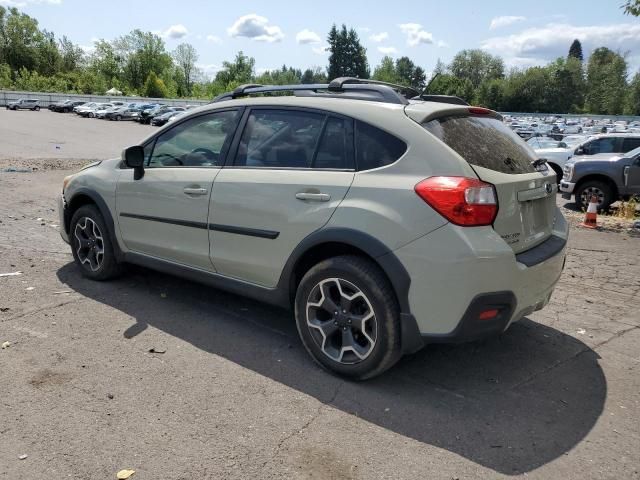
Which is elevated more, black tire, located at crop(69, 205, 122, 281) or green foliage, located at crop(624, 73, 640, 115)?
green foliage, located at crop(624, 73, 640, 115)

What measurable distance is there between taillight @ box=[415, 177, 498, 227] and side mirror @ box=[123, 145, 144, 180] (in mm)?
2564

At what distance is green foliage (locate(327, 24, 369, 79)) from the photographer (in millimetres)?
112875

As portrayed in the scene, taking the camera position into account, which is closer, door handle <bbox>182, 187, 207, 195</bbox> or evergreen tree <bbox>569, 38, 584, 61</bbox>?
door handle <bbox>182, 187, 207, 195</bbox>

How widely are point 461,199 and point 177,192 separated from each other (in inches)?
90.5

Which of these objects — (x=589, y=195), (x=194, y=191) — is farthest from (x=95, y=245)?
(x=589, y=195)

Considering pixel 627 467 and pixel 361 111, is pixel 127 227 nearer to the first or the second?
pixel 361 111

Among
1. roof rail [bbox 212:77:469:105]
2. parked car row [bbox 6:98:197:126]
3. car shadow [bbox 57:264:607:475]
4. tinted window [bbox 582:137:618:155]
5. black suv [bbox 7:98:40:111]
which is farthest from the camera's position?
black suv [bbox 7:98:40:111]

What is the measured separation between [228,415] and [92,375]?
3.33 ft

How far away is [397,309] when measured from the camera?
10.7ft

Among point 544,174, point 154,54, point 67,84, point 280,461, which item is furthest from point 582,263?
point 154,54

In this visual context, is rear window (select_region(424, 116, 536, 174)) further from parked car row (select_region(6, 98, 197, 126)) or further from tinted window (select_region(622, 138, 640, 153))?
parked car row (select_region(6, 98, 197, 126))

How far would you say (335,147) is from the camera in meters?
3.61

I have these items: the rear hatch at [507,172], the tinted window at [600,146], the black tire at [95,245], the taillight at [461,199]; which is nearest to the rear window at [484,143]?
the rear hatch at [507,172]

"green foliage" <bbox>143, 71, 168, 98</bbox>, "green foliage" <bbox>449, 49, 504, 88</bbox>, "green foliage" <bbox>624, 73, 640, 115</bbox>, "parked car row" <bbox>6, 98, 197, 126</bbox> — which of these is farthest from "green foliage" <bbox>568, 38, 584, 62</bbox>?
"parked car row" <bbox>6, 98, 197, 126</bbox>
